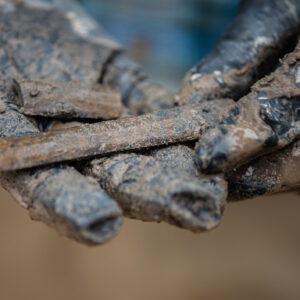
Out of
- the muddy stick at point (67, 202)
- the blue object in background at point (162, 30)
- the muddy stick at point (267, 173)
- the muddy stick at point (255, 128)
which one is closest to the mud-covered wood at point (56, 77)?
the muddy stick at point (67, 202)

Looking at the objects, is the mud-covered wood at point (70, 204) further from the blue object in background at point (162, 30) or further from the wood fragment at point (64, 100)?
the blue object in background at point (162, 30)

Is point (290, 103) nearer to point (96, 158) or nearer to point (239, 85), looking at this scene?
point (239, 85)

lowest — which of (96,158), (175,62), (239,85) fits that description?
(175,62)

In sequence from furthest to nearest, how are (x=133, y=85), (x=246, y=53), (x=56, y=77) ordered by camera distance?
1. (x=133, y=85)
2. (x=56, y=77)
3. (x=246, y=53)

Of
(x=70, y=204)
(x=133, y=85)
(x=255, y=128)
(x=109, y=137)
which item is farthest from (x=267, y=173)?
(x=133, y=85)

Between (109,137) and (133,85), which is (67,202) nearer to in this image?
(109,137)

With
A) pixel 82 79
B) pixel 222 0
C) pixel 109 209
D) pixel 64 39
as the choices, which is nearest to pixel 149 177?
pixel 109 209

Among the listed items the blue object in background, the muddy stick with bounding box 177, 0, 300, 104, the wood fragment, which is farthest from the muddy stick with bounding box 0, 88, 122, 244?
the blue object in background
